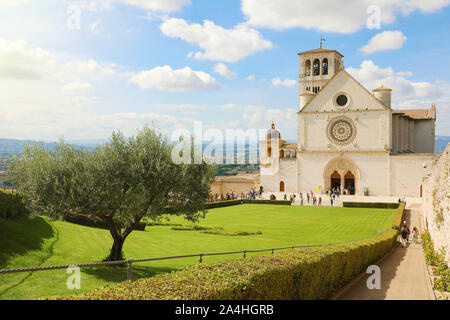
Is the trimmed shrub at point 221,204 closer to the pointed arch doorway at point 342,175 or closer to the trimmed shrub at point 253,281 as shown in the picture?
the pointed arch doorway at point 342,175

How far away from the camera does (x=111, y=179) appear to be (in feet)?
43.2

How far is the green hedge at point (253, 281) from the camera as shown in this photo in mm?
5688

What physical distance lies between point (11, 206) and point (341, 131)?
155ft

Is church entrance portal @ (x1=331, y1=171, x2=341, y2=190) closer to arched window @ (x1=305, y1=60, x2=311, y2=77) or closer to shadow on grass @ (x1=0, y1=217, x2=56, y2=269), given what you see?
arched window @ (x1=305, y1=60, x2=311, y2=77)

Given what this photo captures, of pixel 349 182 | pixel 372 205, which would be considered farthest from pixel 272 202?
pixel 349 182

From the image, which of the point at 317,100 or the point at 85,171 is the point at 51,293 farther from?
the point at 317,100

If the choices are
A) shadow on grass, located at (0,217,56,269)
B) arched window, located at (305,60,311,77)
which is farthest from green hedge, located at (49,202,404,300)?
arched window, located at (305,60,311,77)

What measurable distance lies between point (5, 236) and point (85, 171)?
3.31m

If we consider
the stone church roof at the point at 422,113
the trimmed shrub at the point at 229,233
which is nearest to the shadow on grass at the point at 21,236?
the trimmed shrub at the point at 229,233

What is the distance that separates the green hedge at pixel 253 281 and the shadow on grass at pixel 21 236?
706 centimetres

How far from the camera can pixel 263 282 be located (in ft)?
24.1

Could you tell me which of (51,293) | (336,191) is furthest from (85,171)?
(336,191)

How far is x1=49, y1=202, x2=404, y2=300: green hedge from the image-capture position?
5688mm

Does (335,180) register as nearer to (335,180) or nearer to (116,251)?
(335,180)
